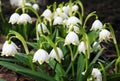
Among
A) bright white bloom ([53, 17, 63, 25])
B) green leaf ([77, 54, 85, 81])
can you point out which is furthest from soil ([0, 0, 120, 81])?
green leaf ([77, 54, 85, 81])

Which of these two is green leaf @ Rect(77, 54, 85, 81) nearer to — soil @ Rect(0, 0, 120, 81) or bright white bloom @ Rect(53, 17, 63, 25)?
bright white bloom @ Rect(53, 17, 63, 25)

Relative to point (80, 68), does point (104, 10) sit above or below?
above

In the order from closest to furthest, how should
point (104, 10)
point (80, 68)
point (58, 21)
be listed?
1. point (80, 68)
2. point (58, 21)
3. point (104, 10)

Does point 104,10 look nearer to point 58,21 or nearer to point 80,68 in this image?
point 58,21

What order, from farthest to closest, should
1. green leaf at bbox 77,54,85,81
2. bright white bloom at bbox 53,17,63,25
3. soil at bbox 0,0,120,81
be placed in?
1. soil at bbox 0,0,120,81
2. bright white bloom at bbox 53,17,63,25
3. green leaf at bbox 77,54,85,81

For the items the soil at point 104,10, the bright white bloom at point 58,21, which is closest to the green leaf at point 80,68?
the bright white bloom at point 58,21

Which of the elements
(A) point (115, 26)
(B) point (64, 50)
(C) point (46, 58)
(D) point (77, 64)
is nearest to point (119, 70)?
(D) point (77, 64)

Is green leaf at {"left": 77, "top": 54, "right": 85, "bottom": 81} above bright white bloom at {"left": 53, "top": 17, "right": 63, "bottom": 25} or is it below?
below

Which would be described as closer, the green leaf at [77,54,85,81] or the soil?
the green leaf at [77,54,85,81]

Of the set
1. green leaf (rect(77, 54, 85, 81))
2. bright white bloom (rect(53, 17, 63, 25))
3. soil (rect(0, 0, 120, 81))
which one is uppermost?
soil (rect(0, 0, 120, 81))

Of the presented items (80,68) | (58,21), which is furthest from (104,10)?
(80,68)

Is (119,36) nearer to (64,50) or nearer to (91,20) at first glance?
(91,20)
